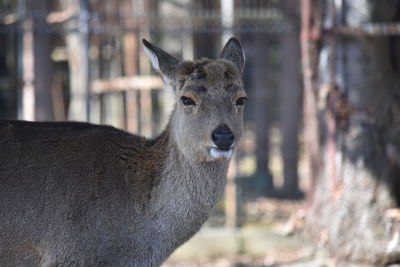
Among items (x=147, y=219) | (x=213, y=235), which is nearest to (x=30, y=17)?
(x=213, y=235)

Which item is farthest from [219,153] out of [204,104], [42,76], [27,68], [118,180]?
[27,68]

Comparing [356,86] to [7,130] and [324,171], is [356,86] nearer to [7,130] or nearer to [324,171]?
[324,171]

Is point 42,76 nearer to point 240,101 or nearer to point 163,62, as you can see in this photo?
point 163,62

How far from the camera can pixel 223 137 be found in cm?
606

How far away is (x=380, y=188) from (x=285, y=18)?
13.3 ft

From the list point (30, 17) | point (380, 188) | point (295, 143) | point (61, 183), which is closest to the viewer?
point (61, 183)

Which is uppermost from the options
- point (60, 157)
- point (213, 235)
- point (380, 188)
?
point (60, 157)

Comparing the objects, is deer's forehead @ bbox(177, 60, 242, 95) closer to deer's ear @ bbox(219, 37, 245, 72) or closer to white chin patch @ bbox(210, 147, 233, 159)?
deer's ear @ bbox(219, 37, 245, 72)

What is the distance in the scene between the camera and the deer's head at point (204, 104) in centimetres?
617

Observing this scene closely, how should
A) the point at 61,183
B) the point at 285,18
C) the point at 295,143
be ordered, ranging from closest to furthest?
the point at 61,183
the point at 285,18
the point at 295,143

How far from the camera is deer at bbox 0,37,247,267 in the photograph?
242 inches

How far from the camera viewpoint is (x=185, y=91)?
6.49 m

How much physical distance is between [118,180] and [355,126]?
4.25 meters

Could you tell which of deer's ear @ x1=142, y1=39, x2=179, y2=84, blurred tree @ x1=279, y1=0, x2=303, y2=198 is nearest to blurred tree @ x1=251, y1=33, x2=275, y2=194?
blurred tree @ x1=279, y1=0, x2=303, y2=198
